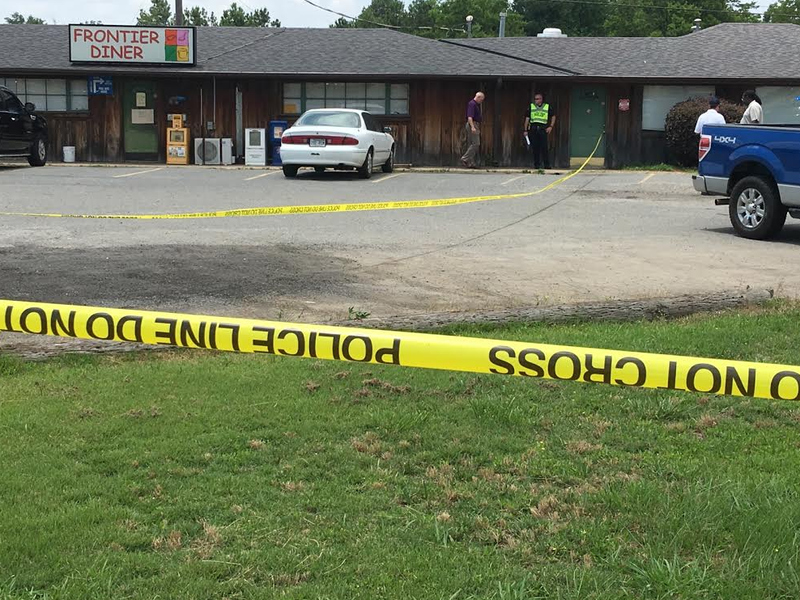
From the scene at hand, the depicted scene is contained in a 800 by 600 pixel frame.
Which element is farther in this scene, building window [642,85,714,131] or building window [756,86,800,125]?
building window [642,85,714,131]

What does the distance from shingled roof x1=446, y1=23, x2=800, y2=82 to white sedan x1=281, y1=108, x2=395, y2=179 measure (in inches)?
326

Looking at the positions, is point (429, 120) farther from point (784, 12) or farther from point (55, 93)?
point (784, 12)

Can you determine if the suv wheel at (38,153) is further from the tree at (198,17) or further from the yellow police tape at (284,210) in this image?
the tree at (198,17)

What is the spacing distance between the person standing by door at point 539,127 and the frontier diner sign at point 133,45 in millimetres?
9585

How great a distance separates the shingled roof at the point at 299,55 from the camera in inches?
1065

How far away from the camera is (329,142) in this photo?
2059 centimetres

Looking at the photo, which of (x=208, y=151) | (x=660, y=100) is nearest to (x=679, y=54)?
(x=660, y=100)

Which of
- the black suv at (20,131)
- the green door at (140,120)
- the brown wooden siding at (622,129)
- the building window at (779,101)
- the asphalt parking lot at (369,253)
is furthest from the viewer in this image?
the green door at (140,120)

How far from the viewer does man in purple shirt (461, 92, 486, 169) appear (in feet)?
82.7

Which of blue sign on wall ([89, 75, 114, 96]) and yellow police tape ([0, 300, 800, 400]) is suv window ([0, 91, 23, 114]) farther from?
yellow police tape ([0, 300, 800, 400])

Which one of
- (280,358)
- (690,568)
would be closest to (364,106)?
(280,358)

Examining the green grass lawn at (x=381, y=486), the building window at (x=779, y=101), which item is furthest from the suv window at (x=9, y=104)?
the building window at (x=779, y=101)

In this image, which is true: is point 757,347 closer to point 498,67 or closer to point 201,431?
point 201,431

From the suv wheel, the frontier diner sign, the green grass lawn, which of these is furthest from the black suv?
the green grass lawn
